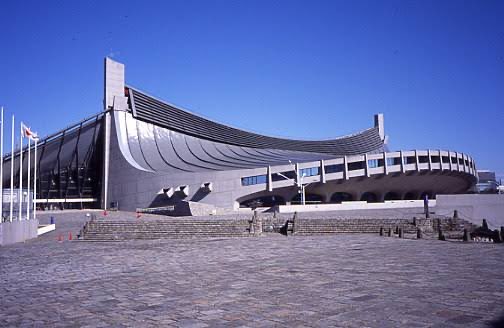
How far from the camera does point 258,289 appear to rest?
7496 mm

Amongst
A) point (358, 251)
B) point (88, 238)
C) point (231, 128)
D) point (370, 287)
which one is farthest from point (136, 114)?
point (370, 287)

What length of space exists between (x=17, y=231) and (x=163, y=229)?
628 centimetres

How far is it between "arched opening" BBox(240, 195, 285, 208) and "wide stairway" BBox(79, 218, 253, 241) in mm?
18397

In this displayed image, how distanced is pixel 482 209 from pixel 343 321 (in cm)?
2717

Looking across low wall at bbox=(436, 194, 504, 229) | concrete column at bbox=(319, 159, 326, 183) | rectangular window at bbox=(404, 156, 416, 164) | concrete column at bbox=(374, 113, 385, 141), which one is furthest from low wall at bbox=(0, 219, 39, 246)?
concrete column at bbox=(374, 113, 385, 141)

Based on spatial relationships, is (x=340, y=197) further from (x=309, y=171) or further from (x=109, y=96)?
(x=109, y=96)

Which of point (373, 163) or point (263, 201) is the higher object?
point (373, 163)

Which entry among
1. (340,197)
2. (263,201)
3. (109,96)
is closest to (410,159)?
(340,197)

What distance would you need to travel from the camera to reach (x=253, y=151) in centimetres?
5284

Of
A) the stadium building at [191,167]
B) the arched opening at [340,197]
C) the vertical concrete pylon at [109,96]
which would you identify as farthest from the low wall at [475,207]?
the vertical concrete pylon at [109,96]

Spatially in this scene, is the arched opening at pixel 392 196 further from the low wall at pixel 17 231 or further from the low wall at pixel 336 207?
the low wall at pixel 17 231

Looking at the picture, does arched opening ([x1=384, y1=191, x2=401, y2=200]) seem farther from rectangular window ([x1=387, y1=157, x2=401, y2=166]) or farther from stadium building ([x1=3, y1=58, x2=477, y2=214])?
rectangular window ([x1=387, y1=157, x2=401, y2=166])

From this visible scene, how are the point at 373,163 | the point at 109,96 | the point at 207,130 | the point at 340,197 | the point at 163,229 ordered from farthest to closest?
the point at 207,130 < the point at 109,96 < the point at 340,197 < the point at 373,163 < the point at 163,229

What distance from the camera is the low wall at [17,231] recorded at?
1722 cm
